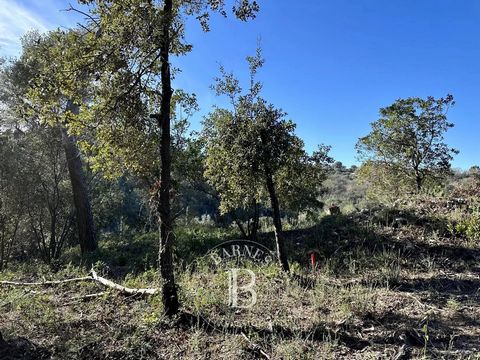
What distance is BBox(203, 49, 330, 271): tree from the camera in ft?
22.8

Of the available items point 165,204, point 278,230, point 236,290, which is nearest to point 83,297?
point 165,204

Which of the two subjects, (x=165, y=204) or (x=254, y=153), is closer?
(x=165, y=204)

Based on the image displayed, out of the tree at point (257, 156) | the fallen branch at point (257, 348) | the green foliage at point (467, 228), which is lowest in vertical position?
the fallen branch at point (257, 348)

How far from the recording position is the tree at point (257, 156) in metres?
6.94

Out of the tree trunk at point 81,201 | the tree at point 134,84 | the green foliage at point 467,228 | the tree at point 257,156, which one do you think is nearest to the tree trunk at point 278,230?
the tree at point 257,156

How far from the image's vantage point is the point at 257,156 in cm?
684

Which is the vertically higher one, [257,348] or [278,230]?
[278,230]

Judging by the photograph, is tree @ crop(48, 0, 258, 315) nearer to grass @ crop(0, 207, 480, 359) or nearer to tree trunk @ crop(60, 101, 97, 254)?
grass @ crop(0, 207, 480, 359)

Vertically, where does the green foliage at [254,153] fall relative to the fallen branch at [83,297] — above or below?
above

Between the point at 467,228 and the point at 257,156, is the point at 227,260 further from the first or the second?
the point at 467,228

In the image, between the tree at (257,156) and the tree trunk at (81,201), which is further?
the tree trunk at (81,201)

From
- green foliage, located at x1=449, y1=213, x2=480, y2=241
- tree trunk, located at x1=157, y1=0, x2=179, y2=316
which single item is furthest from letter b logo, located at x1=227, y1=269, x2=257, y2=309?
green foliage, located at x1=449, y1=213, x2=480, y2=241

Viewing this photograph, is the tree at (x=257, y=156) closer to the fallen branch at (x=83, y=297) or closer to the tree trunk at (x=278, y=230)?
the tree trunk at (x=278, y=230)

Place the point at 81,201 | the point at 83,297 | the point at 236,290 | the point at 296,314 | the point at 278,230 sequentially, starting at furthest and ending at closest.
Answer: the point at 81,201
the point at 278,230
the point at 83,297
the point at 236,290
the point at 296,314
